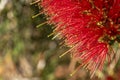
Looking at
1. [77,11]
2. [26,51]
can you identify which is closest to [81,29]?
[77,11]

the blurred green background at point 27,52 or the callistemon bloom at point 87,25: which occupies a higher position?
the callistemon bloom at point 87,25

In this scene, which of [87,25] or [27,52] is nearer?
[87,25]

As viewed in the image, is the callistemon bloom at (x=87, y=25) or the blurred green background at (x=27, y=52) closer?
the callistemon bloom at (x=87, y=25)

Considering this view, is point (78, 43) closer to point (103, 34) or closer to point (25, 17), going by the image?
point (103, 34)

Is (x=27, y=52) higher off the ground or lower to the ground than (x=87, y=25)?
lower
